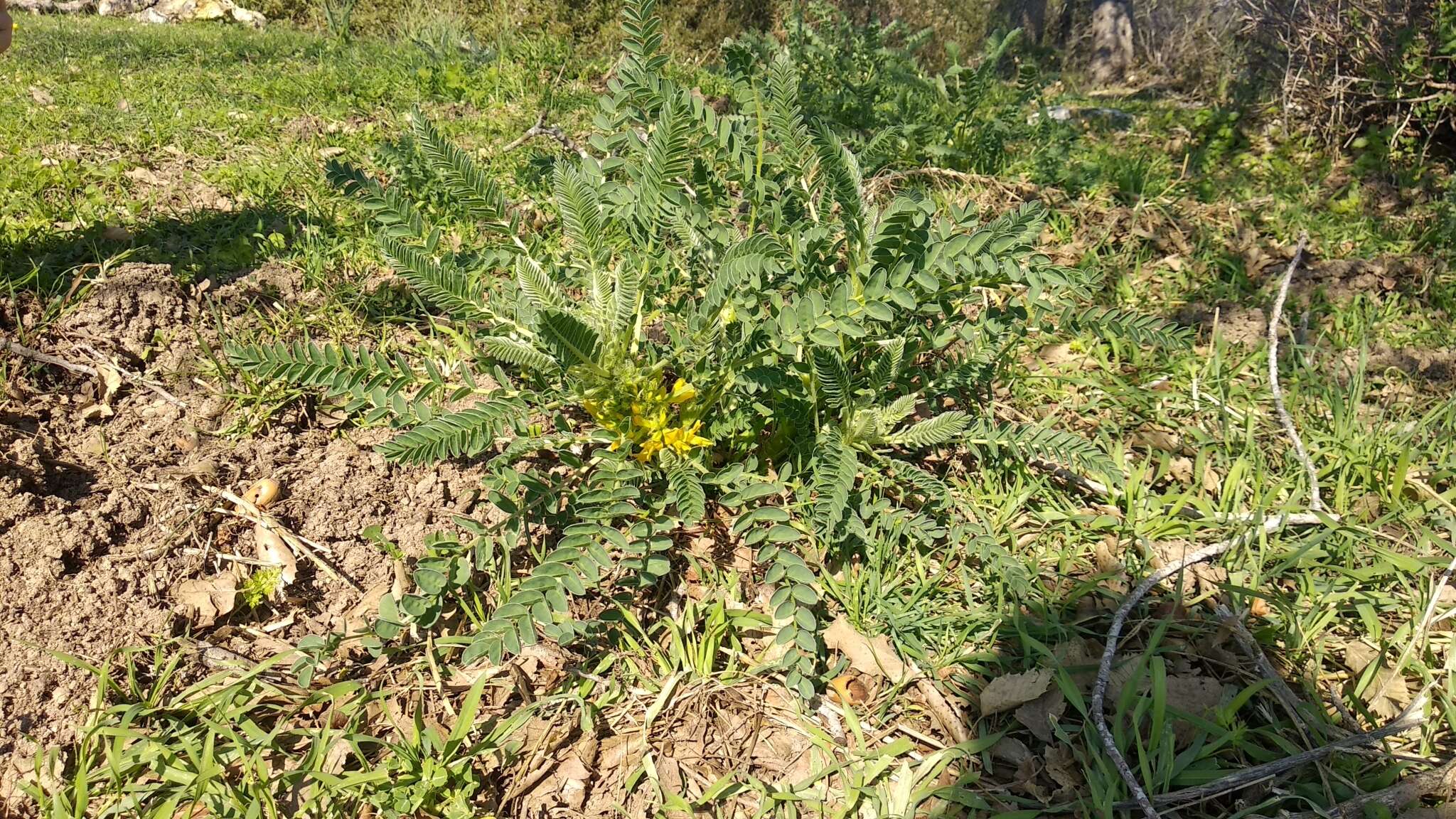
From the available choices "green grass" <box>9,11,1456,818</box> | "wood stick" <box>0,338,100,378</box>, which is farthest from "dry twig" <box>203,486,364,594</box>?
"wood stick" <box>0,338,100,378</box>

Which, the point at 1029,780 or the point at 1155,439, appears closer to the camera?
the point at 1029,780

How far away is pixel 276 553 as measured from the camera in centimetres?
202

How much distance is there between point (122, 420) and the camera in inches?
90.5

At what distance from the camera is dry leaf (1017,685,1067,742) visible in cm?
178

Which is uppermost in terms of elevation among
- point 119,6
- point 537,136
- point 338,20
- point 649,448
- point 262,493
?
point 338,20

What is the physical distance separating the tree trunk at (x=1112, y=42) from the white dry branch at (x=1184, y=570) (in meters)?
7.20

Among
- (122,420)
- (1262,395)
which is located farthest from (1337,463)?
(122,420)

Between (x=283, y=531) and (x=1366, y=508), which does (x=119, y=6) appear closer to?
(x=283, y=531)

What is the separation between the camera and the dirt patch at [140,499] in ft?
5.76

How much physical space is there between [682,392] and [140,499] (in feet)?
4.30

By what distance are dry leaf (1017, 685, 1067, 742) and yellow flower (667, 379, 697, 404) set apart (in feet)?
3.17

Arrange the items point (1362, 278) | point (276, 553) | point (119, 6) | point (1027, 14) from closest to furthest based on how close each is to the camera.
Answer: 1. point (276, 553)
2. point (1362, 278)
3. point (119, 6)
4. point (1027, 14)

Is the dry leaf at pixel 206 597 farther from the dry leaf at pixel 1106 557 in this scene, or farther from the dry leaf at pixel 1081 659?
the dry leaf at pixel 1106 557

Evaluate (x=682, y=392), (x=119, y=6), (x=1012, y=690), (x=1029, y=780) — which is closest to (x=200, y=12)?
(x=119, y=6)
